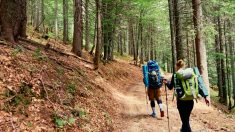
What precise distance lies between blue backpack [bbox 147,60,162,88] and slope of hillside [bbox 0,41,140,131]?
1922 millimetres

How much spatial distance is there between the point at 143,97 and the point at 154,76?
6579 millimetres

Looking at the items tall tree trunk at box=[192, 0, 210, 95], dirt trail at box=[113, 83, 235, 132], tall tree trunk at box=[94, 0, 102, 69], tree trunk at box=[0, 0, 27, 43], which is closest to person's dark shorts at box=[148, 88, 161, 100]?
dirt trail at box=[113, 83, 235, 132]

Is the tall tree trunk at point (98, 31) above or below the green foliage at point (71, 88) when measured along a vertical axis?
above

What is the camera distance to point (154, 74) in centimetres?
1101

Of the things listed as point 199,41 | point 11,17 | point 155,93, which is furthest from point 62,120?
point 199,41

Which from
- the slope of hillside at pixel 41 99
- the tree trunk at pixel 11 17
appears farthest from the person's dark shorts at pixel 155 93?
the tree trunk at pixel 11 17

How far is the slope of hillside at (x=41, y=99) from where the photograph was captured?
23.0 ft

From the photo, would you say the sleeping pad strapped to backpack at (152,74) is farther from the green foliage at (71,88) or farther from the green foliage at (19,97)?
the green foliage at (19,97)

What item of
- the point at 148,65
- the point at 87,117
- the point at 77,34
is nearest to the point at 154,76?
the point at 148,65

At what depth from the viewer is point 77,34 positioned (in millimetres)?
19609

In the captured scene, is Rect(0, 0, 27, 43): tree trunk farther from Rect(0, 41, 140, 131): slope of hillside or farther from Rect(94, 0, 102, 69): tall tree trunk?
Rect(94, 0, 102, 69): tall tree trunk

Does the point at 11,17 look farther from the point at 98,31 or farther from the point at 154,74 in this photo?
the point at 98,31

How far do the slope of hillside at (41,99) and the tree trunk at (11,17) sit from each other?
2.13ft

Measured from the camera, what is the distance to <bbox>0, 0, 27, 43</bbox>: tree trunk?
1028 cm
